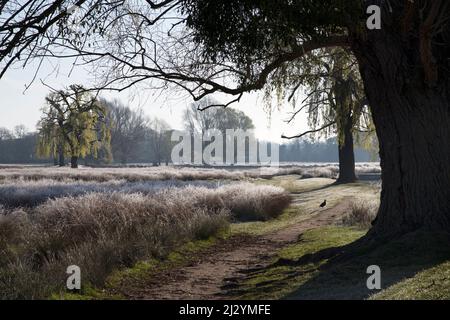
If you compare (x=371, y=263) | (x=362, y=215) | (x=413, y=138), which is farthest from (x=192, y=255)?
(x=362, y=215)

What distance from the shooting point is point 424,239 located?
25.5 ft

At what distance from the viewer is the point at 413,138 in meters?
8.40

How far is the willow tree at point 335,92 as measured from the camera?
12078 mm

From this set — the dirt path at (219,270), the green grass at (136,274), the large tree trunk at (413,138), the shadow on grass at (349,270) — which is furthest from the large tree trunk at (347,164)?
the shadow on grass at (349,270)

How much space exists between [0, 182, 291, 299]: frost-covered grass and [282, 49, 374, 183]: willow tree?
4031 mm

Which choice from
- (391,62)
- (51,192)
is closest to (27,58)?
(391,62)

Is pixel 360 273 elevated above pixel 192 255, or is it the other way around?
pixel 360 273

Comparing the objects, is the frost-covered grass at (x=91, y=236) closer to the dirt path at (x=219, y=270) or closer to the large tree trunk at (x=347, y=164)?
the dirt path at (x=219, y=270)

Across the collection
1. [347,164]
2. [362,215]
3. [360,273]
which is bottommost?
[362,215]

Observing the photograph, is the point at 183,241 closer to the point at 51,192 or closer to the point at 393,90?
the point at 393,90

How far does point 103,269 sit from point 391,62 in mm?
5853

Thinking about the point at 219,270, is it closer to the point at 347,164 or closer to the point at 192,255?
the point at 192,255

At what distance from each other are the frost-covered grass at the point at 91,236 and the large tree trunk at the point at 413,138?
463 cm

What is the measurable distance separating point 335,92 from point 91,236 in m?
13.9
